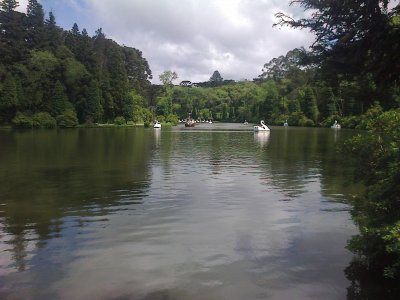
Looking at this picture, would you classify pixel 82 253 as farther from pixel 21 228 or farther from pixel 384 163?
pixel 384 163

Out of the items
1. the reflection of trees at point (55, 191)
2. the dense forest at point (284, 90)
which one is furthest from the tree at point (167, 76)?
the reflection of trees at point (55, 191)

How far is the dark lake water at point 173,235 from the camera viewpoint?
7.71m

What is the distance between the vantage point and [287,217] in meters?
12.7

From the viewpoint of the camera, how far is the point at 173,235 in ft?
35.3

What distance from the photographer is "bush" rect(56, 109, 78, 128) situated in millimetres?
86125

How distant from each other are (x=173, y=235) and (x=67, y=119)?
265 feet

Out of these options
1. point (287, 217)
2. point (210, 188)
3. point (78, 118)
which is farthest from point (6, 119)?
point (287, 217)

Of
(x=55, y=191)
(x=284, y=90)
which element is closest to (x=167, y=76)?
(x=284, y=90)

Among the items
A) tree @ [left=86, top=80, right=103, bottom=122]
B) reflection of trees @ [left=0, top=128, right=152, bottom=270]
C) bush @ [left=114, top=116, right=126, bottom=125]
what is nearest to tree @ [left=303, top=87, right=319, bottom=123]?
bush @ [left=114, top=116, right=126, bottom=125]

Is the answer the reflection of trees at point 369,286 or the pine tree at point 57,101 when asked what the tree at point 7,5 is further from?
the reflection of trees at point 369,286

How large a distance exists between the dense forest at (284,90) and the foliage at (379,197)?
0.9 inches

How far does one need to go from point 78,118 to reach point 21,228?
87.0 metres

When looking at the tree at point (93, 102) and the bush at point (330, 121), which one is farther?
the bush at point (330, 121)

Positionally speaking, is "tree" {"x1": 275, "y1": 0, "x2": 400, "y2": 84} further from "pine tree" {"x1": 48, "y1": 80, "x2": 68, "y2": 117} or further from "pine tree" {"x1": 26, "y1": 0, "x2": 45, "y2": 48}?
"pine tree" {"x1": 26, "y1": 0, "x2": 45, "y2": 48}
